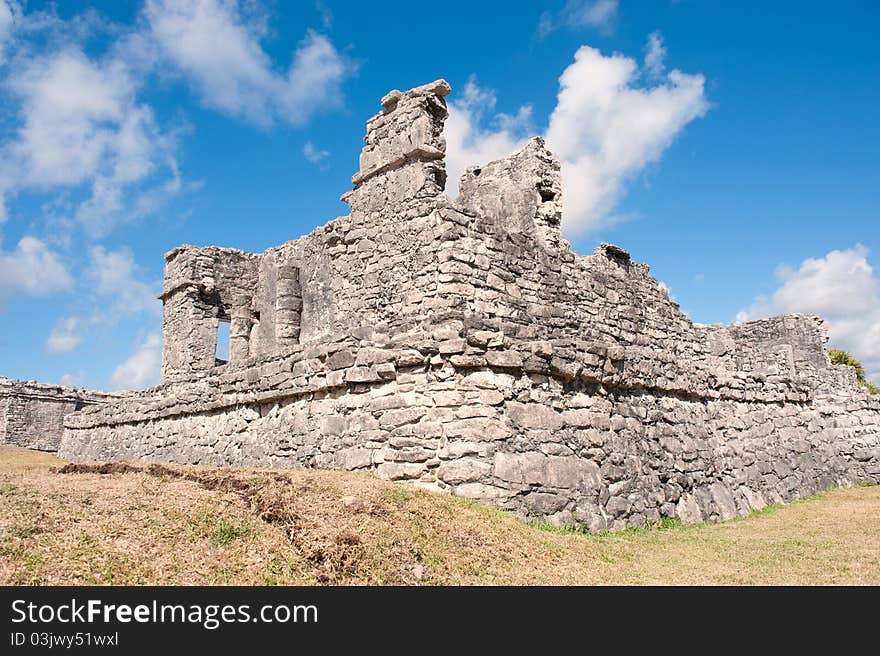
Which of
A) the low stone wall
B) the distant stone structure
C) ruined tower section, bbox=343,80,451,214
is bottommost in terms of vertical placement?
the low stone wall

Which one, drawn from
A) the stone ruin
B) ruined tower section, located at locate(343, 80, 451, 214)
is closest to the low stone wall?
the stone ruin

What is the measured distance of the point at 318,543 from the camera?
200 inches

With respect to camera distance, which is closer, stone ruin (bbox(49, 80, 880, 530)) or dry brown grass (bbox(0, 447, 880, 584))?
dry brown grass (bbox(0, 447, 880, 584))

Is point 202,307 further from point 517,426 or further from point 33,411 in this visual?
point 517,426

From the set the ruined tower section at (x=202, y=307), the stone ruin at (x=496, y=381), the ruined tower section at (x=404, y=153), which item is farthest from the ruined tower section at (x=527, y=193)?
the ruined tower section at (x=202, y=307)

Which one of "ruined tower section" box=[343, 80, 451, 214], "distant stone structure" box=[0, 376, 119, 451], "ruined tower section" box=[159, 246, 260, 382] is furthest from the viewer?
"distant stone structure" box=[0, 376, 119, 451]

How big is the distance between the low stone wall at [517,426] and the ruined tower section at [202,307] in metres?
5.51

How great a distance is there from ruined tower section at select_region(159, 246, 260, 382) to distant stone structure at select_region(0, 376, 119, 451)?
4785 millimetres

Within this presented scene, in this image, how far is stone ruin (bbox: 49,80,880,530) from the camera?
7703 mm

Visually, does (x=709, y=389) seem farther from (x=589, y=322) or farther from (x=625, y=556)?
(x=625, y=556)

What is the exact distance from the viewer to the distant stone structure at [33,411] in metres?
21.7

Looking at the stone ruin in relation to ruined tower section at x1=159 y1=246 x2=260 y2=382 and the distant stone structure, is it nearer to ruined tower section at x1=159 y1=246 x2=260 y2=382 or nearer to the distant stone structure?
ruined tower section at x1=159 y1=246 x2=260 y2=382
